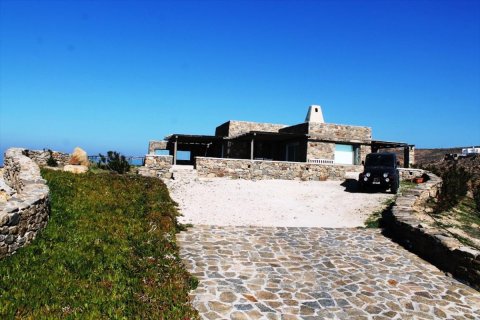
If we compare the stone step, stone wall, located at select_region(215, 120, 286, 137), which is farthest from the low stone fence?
stone wall, located at select_region(215, 120, 286, 137)

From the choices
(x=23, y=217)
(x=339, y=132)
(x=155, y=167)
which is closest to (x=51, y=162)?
(x=155, y=167)

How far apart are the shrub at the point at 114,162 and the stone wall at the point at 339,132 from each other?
13285mm

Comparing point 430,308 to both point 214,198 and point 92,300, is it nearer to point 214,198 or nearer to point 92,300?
point 92,300

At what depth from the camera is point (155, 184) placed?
1560cm

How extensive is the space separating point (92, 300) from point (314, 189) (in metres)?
14.5

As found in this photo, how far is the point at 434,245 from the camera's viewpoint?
800cm

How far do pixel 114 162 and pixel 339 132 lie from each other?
1705cm

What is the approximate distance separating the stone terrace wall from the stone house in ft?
23.6

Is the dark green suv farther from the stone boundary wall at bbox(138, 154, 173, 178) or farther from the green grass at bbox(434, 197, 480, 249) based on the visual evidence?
the stone boundary wall at bbox(138, 154, 173, 178)

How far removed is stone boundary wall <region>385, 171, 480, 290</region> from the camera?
22.8 ft

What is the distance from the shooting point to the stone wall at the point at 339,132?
26359 millimetres

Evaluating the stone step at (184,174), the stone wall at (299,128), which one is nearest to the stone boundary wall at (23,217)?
the stone step at (184,174)

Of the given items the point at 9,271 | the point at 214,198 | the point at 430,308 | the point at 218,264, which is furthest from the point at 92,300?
the point at 214,198

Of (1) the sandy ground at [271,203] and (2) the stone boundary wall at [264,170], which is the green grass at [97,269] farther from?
(2) the stone boundary wall at [264,170]
